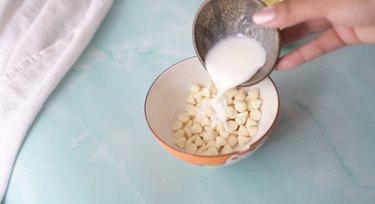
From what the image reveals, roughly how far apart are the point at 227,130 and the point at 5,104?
0.41m

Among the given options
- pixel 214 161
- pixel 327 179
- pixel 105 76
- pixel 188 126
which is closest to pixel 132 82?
pixel 105 76

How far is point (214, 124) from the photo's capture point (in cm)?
64

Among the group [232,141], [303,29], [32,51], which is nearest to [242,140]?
[232,141]

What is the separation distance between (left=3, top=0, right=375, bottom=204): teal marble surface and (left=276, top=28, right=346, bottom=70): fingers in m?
0.05

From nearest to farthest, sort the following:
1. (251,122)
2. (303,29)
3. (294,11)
Answer: 1. (294,11)
2. (251,122)
3. (303,29)

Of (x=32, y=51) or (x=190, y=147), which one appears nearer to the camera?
(x=190, y=147)

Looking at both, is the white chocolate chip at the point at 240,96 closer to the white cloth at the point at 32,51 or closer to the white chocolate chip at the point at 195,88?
the white chocolate chip at the point at 195,88

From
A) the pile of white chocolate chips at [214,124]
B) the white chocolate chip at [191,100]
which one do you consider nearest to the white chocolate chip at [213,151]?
the pile of white chocolate chips at [214,124]

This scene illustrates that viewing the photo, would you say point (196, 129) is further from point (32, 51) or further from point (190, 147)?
point (32, 51)

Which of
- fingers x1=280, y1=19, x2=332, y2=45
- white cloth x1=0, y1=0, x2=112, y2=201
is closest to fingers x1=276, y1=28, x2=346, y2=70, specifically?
fingers x1=280, y1=19, x2=332, y2=45

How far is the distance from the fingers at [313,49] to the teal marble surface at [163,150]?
45 mm

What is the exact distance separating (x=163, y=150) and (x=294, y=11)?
29 cm

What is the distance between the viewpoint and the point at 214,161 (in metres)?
0.55

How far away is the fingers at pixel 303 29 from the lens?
0.72 meters
